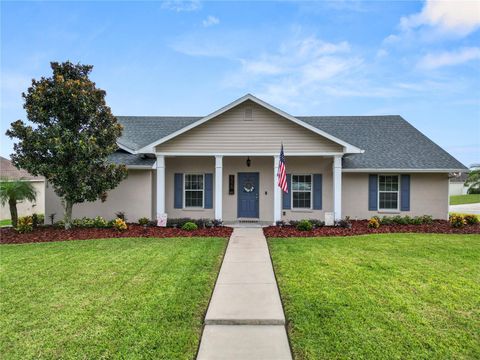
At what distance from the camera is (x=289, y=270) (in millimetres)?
6559

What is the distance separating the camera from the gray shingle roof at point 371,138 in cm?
1324

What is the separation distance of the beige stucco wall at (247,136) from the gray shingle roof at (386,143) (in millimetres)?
2493

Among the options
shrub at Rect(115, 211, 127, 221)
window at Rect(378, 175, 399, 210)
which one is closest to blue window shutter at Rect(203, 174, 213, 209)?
shrub at Rect(115, 211, 127, 221)

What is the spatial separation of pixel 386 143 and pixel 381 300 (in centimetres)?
1155

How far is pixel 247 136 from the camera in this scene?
1251 cm

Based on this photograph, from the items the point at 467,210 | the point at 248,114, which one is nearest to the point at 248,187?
the point at 248,114

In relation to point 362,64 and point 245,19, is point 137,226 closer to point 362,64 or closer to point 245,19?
point 245,19

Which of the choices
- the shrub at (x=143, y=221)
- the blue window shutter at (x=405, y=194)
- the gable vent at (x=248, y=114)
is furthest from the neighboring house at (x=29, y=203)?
the blue window shutter at (x=405, y=194)

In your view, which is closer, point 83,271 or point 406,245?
point 83,271

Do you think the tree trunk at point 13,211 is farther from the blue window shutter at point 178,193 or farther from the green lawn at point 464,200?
the green lawn at point 464,200

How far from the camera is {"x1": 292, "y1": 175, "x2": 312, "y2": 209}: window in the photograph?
13.8 m

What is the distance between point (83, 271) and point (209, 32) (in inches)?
488

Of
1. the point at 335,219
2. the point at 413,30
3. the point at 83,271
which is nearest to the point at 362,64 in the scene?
the point at 413,30

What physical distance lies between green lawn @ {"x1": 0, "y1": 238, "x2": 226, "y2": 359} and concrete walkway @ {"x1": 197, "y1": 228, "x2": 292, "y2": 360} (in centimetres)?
21
